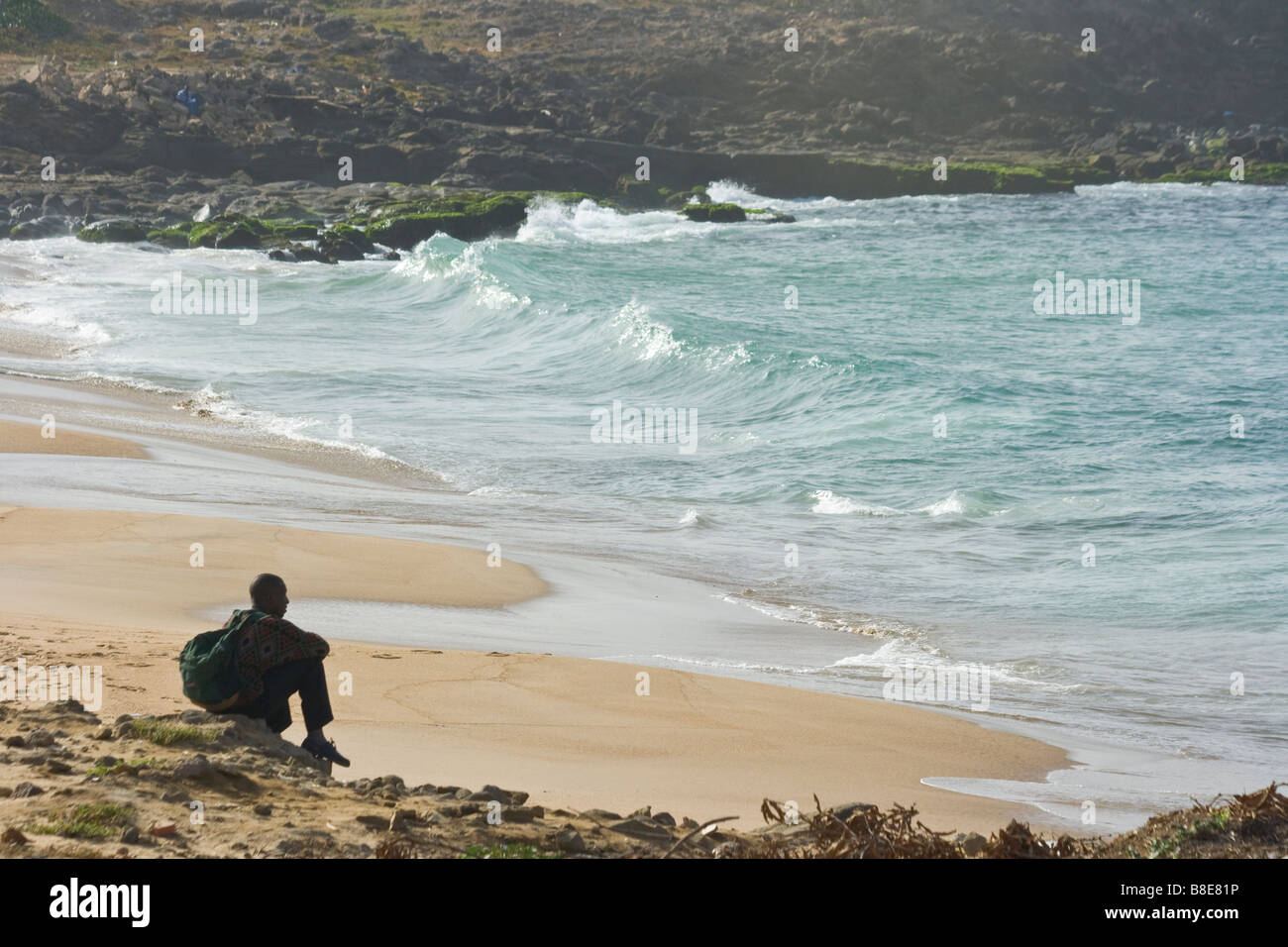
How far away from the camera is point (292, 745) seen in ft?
19.6

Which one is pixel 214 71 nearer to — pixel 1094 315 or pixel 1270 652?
pixel 1094 315

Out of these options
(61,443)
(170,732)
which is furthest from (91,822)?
(61,443)

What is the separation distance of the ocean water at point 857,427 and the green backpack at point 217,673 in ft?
11.8

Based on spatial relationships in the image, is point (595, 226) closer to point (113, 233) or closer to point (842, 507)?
point (113, 233)

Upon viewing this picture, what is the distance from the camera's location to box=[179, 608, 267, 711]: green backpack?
5992 millimetres

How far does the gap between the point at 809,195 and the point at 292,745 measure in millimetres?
60625

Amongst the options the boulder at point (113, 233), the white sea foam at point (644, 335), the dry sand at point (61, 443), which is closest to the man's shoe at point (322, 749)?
the dry sand at point (61, 443)

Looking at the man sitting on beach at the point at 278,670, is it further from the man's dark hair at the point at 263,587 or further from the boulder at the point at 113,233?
the boulder at the point at 113,233

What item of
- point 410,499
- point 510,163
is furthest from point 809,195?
point 410,499

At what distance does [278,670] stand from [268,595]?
13.9 inches

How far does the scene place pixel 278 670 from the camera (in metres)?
6.03

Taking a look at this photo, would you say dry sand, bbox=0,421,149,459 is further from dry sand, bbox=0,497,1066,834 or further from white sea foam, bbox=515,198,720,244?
white sea foam, bbox=515,198,720,244

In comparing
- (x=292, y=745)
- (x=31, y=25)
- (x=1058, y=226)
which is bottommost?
(x=292, y=745)

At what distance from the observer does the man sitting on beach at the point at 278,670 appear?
5973 mm
